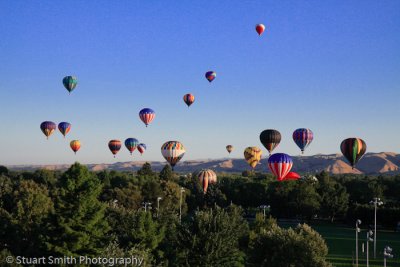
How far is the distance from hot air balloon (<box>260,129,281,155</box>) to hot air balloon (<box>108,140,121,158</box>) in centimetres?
3888

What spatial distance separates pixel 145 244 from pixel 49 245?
7.92 metres

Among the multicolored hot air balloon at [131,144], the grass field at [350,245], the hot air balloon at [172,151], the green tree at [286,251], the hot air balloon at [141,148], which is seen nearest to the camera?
the green tree at [286,251]

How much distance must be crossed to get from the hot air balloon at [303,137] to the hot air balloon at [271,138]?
3348 mm

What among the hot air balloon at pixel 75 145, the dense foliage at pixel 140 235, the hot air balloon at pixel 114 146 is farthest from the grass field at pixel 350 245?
the hot air balloon at pixel 75 145

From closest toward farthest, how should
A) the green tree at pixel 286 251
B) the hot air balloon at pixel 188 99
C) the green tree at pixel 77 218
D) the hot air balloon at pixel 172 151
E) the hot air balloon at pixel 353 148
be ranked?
1. the green tree at pixel 77 218
2. the green tree at pixel 286 251
3. the hot air balloon at pixel 353 148
4. the hot air balloon at pixel 172 151
5. the hot air balloon at pixel 188 99

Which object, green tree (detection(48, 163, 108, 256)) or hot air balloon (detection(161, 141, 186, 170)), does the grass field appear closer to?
green tree (detection(48, 163, 108, 256))

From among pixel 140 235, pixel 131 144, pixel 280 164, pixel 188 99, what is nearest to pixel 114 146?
pixel 131 144

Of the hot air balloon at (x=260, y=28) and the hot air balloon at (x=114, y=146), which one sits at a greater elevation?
the hot air balloon at (x=260, y=28)

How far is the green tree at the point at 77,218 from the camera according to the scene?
33844mm

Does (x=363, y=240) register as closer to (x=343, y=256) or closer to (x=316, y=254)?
(x=343, y=256)

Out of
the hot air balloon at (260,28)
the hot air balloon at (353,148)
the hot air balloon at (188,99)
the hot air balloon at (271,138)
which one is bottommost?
the hot air balloon at (353,148)

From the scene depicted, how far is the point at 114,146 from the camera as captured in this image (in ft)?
337

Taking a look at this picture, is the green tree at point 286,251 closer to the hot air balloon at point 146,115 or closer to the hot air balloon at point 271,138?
the hot air balloon at point 271,138

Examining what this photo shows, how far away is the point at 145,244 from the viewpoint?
1476 inches
